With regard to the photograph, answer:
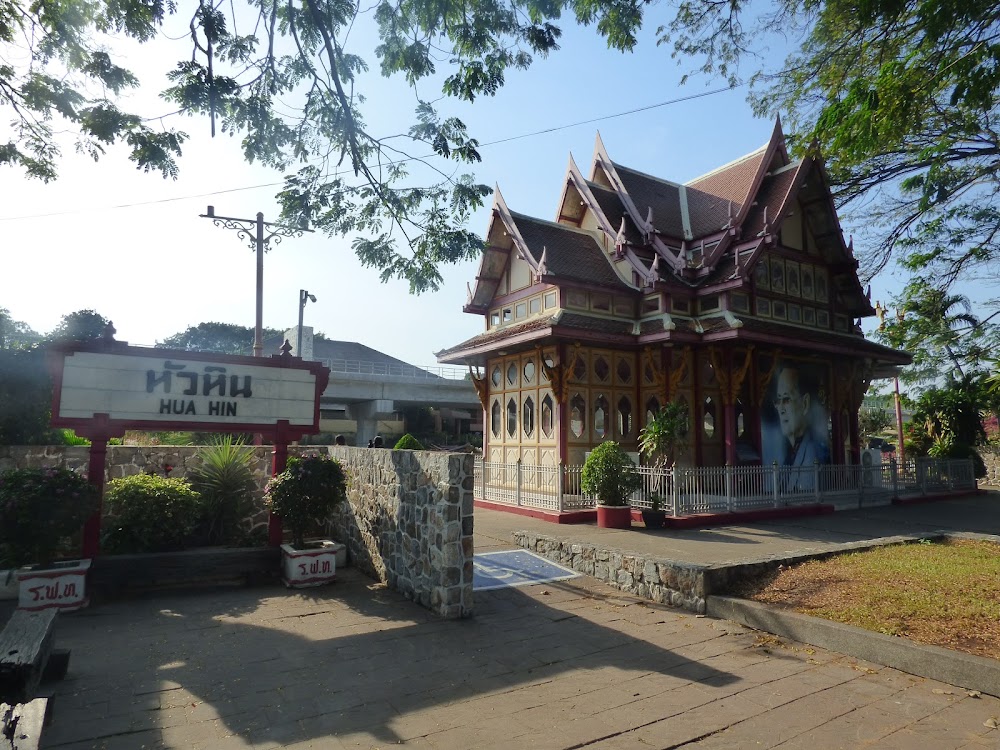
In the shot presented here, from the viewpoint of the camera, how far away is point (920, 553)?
839 cm

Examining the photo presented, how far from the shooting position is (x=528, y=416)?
17.0 meters

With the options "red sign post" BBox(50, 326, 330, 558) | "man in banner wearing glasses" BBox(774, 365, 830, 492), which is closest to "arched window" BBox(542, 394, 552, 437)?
"man in banner wearing glasses" BBox(774, 365, 830, 492)

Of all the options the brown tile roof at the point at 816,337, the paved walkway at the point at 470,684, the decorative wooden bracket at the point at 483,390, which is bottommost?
the paved walkway at the point at 470,684

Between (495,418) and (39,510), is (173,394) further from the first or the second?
(495,418)

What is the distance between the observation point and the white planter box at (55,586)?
6469mm

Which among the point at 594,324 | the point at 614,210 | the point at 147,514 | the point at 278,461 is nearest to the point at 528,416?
the point at 594,324

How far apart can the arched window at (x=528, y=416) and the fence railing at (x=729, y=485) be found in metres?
1.24

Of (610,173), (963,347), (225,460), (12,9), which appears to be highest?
(610,173)

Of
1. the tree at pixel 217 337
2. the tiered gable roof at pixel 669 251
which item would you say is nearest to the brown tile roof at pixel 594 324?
the tiered gable roof at pixel 669 251

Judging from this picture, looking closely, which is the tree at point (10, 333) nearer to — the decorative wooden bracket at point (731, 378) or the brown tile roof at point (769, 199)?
the decorative wooden bracket at point (731, 378)

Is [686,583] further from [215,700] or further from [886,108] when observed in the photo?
[886,108]

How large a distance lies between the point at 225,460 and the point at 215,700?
5.23 m

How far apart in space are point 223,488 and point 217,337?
65778 millimetres

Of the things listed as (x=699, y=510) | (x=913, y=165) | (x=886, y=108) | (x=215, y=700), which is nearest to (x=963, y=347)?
(x=913, y=165)
